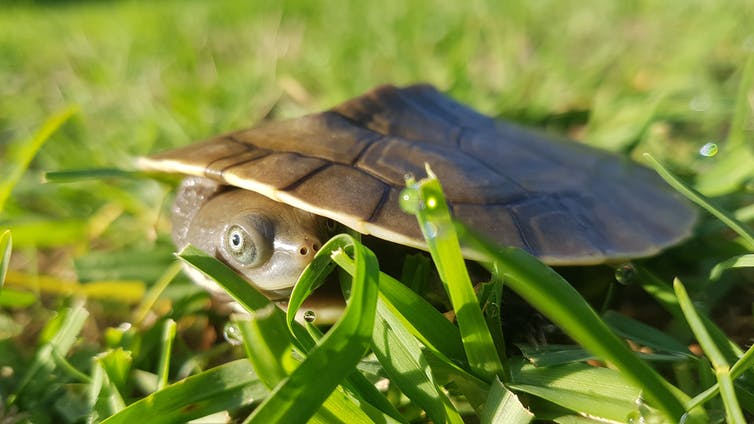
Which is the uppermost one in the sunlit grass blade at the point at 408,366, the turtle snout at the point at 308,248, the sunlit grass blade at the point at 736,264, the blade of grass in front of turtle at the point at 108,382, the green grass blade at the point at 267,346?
the sunlit grass blade at the point at 736,264

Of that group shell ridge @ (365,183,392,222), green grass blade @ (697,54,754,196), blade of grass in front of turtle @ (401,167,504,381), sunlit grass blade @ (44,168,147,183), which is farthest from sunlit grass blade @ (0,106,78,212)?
green grass blade @ (697,54,754,196)

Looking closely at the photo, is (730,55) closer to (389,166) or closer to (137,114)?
(389,166)

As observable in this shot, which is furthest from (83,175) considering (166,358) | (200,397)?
(200,397)

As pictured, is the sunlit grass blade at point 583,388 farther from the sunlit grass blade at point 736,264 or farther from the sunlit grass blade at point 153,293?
the sunlit grass blade at point 153,293

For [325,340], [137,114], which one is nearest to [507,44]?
[137,114]

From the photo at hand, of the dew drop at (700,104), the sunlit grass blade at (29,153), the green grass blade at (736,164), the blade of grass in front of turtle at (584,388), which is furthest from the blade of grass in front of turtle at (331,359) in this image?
the dew drop at (700,104)

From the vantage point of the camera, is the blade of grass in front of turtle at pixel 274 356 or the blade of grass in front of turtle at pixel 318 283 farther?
the blade of grass in front of turtle at pixel 318 283
